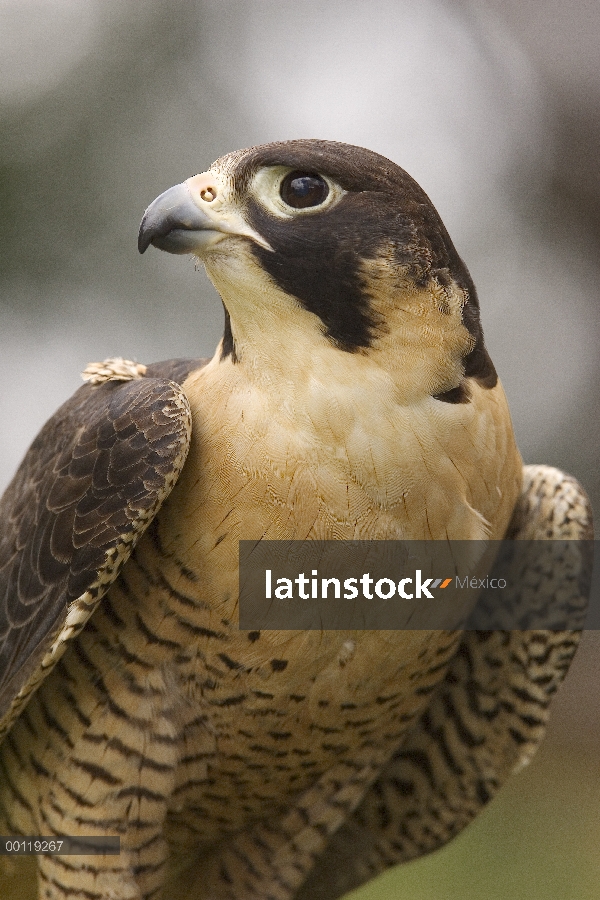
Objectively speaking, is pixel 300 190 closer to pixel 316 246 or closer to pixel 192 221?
pixel 316 246

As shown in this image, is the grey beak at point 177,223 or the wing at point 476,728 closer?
the grey beak at point 177,223

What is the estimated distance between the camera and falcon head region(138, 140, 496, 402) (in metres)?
2.07

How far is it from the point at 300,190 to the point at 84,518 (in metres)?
0.93

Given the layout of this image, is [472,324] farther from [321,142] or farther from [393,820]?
[393,820]

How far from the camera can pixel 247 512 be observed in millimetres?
2201

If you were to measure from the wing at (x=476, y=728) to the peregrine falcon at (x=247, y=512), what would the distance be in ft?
0.09

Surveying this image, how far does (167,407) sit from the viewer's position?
7.39ft

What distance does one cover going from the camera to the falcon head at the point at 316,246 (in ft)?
6.80

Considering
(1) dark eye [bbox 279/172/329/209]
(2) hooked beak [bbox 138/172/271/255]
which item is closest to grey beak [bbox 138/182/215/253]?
(2) hooked beak [bbox 138/172/271/255]

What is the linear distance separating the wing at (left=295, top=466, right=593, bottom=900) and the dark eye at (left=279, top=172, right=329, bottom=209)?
1178 mm

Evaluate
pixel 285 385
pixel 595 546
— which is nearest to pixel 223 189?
pixel 285 385

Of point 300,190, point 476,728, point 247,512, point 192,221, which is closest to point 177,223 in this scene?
point 192,221

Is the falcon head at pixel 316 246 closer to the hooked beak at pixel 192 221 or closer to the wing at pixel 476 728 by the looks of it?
the hooked beak at pixel 192 221

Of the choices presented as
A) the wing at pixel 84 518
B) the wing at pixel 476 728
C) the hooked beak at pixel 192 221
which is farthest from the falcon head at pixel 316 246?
the wing at pixel 476 728
